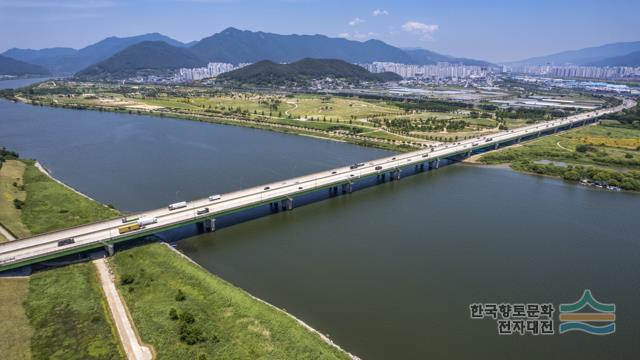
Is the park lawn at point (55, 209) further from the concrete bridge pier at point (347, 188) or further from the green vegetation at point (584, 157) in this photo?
the green vegetation at point (584, 157)

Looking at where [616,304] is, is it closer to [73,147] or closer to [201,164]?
[201,164]

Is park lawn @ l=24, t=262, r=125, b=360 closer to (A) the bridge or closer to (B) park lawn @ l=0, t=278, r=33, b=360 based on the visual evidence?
(B) park lawn @ l=0, t=278, r=33, b=360

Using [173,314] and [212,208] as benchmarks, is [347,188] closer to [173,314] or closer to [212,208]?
[212,208]

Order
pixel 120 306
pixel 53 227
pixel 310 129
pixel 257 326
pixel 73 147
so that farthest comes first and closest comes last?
pixel 310 129 → pixel 73 147 → pixel 53 227 → pixel 120 306 → pixel 257 326

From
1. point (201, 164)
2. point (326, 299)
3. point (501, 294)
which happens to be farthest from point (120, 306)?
point (201, 164)

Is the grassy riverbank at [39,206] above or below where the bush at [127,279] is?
above

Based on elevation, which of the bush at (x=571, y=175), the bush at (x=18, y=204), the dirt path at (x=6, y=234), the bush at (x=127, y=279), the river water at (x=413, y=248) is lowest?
the river water at (x=413, y=248)

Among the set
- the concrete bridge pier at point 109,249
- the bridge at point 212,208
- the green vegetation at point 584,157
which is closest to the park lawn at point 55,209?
the bridge at point 212,208
